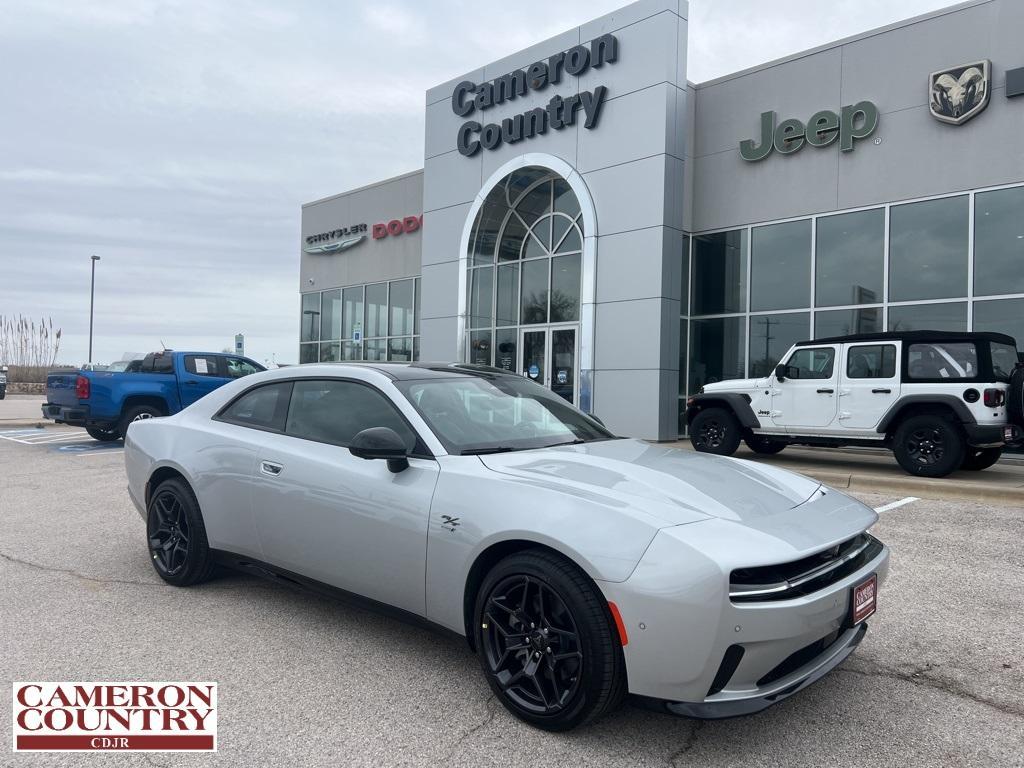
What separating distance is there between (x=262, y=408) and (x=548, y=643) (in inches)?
98.3

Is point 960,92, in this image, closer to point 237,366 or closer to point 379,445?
point 379,445

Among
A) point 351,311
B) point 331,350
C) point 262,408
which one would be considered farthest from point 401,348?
point 262,408

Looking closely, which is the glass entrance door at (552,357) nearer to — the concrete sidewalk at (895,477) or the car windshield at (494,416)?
the concrete sidewalk at (895,477)

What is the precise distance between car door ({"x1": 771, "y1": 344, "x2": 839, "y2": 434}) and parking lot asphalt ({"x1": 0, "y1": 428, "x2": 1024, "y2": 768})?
535 cm

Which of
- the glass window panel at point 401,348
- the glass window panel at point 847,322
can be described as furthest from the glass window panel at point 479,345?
the glass window panel at point 847,322

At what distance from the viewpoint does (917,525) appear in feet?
23.0

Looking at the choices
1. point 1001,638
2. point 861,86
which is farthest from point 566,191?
point 1001,638

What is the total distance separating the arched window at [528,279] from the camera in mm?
16391

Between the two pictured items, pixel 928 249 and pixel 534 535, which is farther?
pixel 928 249

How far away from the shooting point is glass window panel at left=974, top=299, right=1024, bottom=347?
1178cm

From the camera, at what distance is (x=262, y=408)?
4.55 m

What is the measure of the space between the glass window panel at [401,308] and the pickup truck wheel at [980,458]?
14885 mm

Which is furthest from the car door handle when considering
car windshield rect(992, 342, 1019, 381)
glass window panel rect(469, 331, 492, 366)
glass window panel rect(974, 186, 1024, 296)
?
glass window panel rect(469, 331, 492, 366)

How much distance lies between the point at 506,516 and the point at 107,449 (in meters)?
12.6
